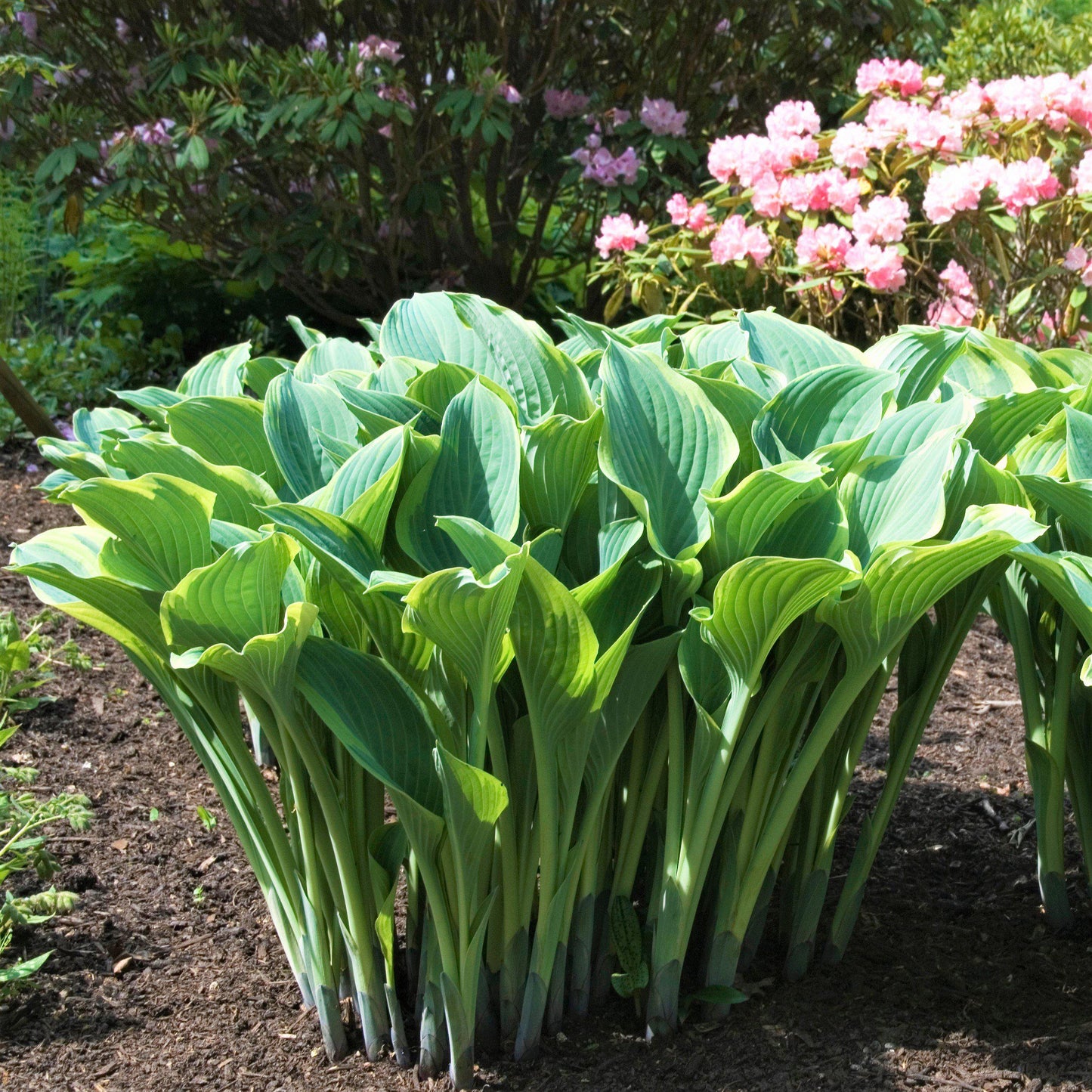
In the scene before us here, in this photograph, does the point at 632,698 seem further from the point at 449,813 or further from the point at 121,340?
the point at 121,340

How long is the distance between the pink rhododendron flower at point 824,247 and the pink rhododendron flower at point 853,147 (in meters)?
0.27

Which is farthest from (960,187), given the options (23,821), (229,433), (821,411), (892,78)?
(23,821)

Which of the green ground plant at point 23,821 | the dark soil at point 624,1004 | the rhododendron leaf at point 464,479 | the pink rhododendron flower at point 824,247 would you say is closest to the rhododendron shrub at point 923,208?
the pink rhododendron flower at point 824,247

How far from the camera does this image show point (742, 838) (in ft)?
5.37

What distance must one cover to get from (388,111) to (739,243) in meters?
1.63

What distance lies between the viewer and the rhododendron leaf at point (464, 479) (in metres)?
1.42

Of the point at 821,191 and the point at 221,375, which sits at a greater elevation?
the point at 821,191

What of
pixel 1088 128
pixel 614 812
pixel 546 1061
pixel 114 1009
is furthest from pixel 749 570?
pixel 1088 128

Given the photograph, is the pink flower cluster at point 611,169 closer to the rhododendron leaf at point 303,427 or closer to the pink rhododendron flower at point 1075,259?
the pink rhododendron flower at point 1075,259

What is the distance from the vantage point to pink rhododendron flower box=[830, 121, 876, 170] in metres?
3.95

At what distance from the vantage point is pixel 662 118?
5.30 meters

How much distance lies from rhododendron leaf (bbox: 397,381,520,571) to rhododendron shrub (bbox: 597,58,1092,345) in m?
2.61

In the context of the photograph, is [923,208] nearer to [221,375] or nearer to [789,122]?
[789,122]

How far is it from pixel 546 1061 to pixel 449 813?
48 cm
